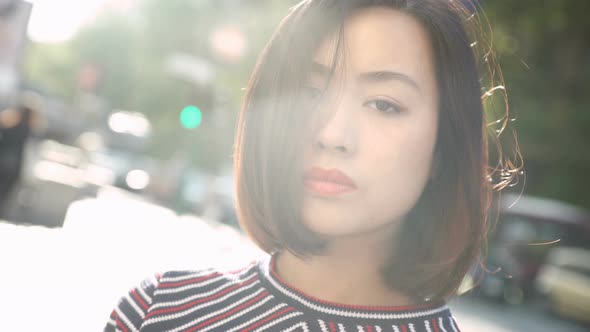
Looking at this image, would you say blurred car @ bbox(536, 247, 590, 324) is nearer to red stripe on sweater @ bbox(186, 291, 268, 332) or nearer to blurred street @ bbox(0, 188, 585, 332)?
blurred street @ bbox(0, 188, 585, 332)

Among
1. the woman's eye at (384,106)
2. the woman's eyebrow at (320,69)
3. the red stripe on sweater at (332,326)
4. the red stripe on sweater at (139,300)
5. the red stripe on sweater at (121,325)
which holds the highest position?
the woman's eyebrow at (320,69)

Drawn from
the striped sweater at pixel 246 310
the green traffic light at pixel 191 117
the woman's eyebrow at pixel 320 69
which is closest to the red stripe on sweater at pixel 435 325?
the striped sweater at pixel 246 310

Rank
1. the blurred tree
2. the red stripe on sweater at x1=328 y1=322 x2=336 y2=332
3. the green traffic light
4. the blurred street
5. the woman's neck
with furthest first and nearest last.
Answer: the blurred tree
the green traffic light
the blurred street
the woman's neck
the red stripe on sweater at x1=328 y1=322 x2=336 y2=332

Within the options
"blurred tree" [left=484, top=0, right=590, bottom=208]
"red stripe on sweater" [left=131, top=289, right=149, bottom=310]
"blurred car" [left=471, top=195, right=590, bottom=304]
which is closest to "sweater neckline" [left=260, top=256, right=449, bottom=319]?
"red stripe on sweater" [left=131, top=289, right=149, bottom=310]

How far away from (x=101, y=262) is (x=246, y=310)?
877 cm

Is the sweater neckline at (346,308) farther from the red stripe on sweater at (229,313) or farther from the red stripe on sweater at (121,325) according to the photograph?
the red stripe on sweater at (121,325)

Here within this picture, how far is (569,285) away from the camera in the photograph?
14.8 m

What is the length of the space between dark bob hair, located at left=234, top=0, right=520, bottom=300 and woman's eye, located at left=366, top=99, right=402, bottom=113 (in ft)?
0.36

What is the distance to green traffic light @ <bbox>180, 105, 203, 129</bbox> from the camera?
42.8 feet

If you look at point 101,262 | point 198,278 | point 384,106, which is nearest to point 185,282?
point 198,278

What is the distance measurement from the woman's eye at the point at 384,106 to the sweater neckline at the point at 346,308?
41cm

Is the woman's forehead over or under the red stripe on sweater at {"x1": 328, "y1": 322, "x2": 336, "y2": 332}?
over

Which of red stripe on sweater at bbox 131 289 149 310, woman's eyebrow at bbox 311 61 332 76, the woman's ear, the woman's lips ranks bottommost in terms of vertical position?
red stripe on sweater at bbox 131 289 149 310

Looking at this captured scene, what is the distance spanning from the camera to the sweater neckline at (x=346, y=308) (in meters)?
1.49
